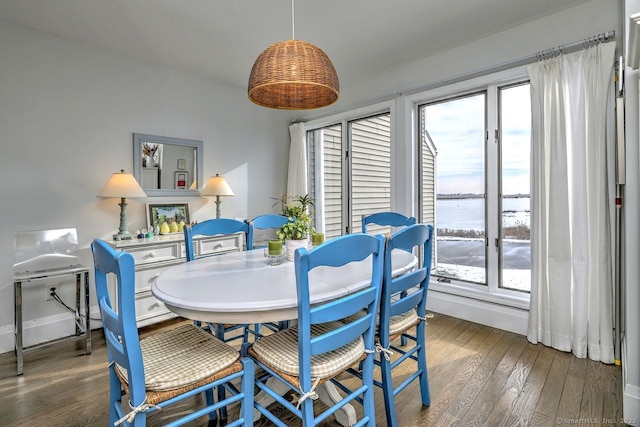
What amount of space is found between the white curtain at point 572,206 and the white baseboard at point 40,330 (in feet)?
12.9

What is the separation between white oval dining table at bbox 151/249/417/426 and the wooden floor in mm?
631

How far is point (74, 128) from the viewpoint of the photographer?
9.50 ft

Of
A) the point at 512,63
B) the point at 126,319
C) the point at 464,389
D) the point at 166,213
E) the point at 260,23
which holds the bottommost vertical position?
the point at 464,389

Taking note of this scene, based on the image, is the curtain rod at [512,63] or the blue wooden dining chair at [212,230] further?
the curtain rod at [512,63]

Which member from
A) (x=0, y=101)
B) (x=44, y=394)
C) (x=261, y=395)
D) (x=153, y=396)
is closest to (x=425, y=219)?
(x=261, y=395)

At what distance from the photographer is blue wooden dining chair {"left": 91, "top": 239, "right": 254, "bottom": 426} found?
1.08m

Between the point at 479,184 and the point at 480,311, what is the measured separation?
1.18 metres

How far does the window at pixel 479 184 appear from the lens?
2842mm

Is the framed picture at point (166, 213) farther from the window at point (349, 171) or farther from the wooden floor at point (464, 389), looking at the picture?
the window at point (349, 171)

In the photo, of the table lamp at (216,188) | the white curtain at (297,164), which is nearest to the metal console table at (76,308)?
the table lamp at (216,188)

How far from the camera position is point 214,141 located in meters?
3.85

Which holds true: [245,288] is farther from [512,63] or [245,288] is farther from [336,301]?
[512,63]

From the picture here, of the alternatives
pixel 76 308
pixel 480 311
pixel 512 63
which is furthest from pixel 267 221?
pixel 512 63

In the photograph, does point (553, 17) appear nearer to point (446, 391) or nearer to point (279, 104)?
point (279, 104)
